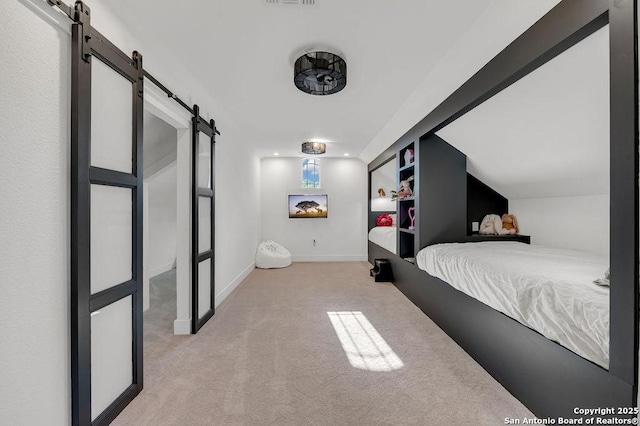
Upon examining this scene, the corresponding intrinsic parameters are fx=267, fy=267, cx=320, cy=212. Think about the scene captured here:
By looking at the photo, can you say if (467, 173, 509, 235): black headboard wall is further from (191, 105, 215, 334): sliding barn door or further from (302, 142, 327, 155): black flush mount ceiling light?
(191, 105, 215, 334): sliding barn door

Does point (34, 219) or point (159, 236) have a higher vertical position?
point (34, 219)

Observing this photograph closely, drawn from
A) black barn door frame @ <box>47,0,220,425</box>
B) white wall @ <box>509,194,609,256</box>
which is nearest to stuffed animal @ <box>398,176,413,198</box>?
white wall @ <box>509,194,609,256</box>

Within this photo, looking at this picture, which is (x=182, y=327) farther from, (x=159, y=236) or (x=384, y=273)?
(x=159, y=236)

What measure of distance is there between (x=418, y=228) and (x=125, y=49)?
3.21 m

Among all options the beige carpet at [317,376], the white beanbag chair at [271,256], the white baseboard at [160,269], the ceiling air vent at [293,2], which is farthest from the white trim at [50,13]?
the white beanbag chair at [271,256]

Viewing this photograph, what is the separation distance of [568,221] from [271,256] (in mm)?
4723

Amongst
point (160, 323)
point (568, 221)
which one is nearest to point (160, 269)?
point (160, 323)

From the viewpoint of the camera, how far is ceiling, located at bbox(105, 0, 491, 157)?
1668mm

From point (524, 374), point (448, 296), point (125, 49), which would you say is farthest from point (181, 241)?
point (524, 374)

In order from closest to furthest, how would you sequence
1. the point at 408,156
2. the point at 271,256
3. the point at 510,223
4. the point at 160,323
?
1. the point at 160,323
2. the point at 510,223
3. the point at 408,156
4. the point at 271,256

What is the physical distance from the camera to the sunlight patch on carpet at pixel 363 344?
6.74ft

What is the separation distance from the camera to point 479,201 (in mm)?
3727

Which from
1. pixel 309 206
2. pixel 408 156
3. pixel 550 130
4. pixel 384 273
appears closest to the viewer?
pixel 550 130

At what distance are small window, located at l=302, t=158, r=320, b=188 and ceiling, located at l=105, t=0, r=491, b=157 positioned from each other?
10.8 feet
